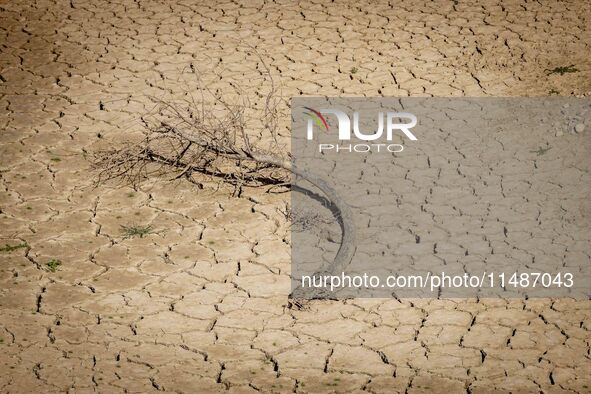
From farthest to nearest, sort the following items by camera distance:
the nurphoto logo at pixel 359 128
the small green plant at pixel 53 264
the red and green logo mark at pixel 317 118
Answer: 1. the red and green logo mark at pixel 317 118
2. the nurphoto logo at pixel 359 128
3. the small green plant at pixel 53 264

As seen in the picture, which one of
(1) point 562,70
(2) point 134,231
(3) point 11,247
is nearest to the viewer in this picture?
(3) point 11,247

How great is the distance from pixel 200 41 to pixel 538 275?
415 centimetres

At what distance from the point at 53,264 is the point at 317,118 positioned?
2.47 meters

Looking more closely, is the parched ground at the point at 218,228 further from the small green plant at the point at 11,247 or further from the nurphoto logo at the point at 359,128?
the nurphoto logo at the point at 359,128

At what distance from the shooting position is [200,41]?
26.6 feet

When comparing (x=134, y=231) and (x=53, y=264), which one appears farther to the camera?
(x=134, y=231)

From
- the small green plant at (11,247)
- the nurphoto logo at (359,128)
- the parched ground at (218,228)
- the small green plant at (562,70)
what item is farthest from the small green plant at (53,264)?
the small green plant at (562,70)

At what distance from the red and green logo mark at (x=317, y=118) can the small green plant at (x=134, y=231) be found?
175 centimetres

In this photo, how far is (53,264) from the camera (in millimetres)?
5289

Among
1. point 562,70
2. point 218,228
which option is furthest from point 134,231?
point 562,70

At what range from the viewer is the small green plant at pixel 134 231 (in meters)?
5.60

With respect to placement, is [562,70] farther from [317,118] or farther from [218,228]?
[218,228]

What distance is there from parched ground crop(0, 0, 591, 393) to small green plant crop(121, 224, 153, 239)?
55 millimetres

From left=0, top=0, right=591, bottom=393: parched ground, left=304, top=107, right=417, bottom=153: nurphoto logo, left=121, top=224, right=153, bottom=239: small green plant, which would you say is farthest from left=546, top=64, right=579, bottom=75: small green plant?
left=121, top=224, right=153, bottom=239: small green plant
